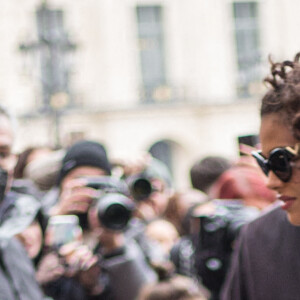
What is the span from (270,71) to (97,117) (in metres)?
19.7

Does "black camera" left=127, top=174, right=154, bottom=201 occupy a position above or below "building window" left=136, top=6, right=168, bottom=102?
below

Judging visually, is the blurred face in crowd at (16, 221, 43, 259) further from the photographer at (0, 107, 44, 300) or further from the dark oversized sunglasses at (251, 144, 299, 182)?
the dark oversized sunglasses at (251, 144, 299, 182)

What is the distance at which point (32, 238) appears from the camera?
3027mm

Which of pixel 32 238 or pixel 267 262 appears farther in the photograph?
pixel 32 238

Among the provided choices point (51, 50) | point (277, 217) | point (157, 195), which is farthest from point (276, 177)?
point (51, 50)

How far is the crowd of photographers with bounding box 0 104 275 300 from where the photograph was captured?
108 inches

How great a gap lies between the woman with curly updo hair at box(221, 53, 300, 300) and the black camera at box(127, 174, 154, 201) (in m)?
1.09

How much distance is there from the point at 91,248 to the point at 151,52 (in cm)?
1981

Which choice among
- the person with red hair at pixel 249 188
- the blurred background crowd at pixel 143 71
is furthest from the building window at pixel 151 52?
the person with red hair at pixel 249 188

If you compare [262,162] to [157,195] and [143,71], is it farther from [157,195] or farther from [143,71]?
[143,71]

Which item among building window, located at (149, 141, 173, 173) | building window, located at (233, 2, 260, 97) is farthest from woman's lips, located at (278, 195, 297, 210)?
building window, located at (233, 2, 260, 97)

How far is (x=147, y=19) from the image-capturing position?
22.9 m

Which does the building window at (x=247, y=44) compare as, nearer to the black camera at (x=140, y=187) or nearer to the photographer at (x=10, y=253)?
the black camera at (x=140, y=187)

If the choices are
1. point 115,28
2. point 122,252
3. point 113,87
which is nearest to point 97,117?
point 113,87
